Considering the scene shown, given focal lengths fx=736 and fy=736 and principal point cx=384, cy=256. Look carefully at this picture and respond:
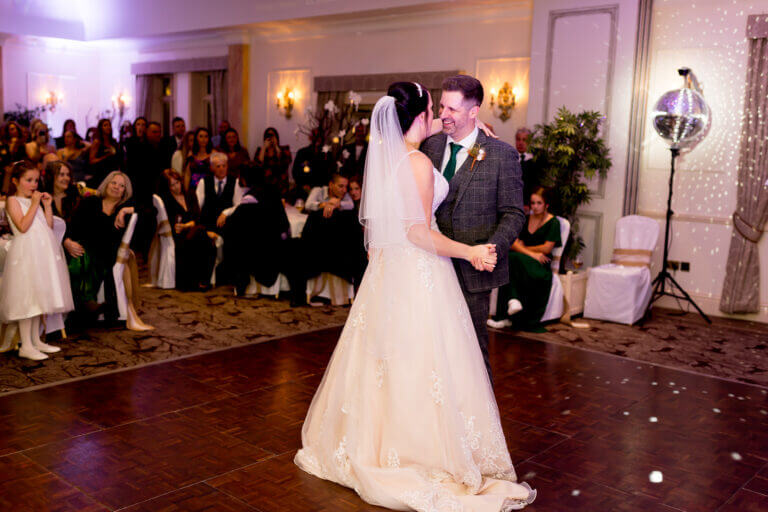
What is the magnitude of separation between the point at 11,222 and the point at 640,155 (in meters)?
5.65

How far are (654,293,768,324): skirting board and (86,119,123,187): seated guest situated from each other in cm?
689

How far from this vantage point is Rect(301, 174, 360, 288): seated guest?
22.5 feet

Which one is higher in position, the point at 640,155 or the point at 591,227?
the point at 640,155

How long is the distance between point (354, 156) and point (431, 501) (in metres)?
6.37

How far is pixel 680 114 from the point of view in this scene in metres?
6.66

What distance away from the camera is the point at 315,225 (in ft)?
23.0

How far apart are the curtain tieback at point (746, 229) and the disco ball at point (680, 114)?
88cm

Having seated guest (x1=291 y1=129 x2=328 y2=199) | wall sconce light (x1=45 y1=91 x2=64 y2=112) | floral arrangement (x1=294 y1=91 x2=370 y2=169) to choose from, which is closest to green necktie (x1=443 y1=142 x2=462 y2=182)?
floral arrangement (x1=294 y1=91 x2=370 y2=169)

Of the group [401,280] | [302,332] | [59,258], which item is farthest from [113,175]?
[401,280]

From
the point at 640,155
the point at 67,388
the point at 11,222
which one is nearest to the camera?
the point at 67,388

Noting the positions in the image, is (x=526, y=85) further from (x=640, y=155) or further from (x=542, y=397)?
(x=542, y=397)

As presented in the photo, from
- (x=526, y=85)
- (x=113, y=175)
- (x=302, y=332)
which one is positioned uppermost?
(x=526, y=85)

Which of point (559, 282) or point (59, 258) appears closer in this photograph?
point (59, 258)

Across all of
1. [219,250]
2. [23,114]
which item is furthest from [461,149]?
[23,114]
